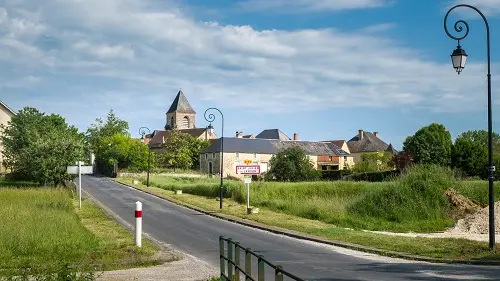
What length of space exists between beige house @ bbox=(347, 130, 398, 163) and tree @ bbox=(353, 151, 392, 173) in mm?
23284

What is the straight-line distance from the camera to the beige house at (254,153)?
104m

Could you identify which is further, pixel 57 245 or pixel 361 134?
pixel 361 134

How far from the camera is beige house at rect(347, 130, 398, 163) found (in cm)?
13750

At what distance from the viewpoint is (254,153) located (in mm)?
108938

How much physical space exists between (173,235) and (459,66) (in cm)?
1189

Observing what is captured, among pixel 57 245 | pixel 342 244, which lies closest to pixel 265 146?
pixel 342 244

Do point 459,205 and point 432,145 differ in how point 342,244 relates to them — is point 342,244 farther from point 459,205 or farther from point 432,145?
point 432,145

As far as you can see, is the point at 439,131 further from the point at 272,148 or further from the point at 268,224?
the point at 268,224

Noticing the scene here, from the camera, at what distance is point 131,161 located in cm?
9781

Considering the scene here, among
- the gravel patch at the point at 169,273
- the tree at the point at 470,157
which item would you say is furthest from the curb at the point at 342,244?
the tree at the point at 470,157

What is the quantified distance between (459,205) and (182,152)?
79524 mm

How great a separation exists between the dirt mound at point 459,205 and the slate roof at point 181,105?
12267cm

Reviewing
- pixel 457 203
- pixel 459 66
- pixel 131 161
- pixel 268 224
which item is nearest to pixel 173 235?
pixel 268 224

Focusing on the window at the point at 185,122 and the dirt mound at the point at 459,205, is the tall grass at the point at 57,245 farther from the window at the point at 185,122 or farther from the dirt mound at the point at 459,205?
the window at the point at 185,122
